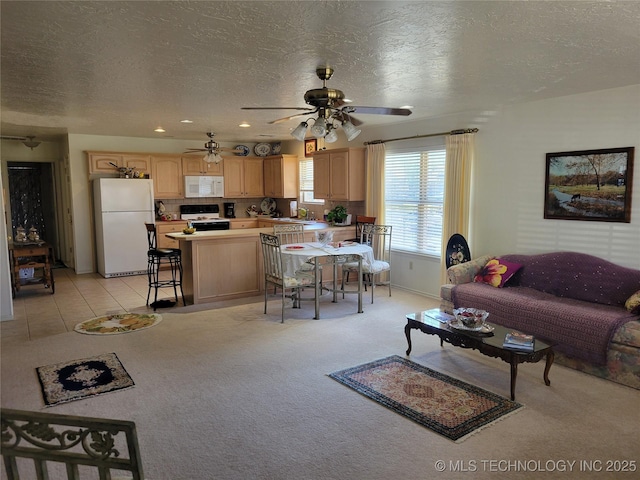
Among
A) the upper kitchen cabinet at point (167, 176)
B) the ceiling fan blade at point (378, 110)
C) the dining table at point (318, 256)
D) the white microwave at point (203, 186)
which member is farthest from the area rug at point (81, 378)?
the white microwave at point (203, 186)

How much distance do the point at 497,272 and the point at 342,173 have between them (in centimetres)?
315

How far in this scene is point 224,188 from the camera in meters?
9.17

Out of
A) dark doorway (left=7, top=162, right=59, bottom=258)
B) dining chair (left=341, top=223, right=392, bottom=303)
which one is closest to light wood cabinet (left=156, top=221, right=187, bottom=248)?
dark doorway (left=7, top=162, right=59, bottom=258)

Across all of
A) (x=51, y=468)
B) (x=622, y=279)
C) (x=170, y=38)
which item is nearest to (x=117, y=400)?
(x=51, y=468)

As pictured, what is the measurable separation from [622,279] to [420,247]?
2.75 meters

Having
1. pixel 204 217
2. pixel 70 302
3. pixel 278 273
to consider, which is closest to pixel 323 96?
pixel 278 273

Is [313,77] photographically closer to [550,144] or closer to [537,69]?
[537,69]

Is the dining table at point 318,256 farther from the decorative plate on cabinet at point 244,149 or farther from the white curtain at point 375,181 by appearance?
the decorative plate on cabinet at point 244,149

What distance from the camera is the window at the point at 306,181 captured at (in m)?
8.70

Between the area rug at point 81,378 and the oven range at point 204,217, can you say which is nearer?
the area rug at point 81,378

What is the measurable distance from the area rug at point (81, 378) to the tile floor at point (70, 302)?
112cm

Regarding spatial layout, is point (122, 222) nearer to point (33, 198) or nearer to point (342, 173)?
point (33, 198)

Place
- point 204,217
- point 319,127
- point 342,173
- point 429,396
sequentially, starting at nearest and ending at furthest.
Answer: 1. point 429,396
2. point 319,127
3. point 342,173
4. point 204,217

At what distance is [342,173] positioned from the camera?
23.6ft
